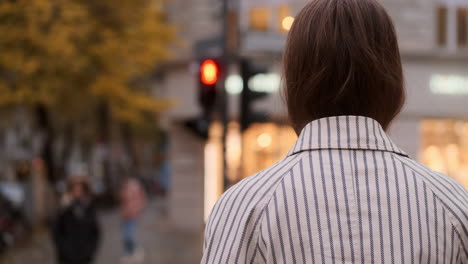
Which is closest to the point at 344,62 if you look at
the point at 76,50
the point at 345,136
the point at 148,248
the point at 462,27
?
the point at 345,136

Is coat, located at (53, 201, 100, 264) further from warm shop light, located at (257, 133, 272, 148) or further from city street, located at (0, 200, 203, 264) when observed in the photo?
warm shop light, located at (257, 133, 272, 148)

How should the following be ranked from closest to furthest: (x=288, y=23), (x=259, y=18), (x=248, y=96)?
1. (x=288, y=23)
2. (x=248, y=96)
3. (x=259, y=18)

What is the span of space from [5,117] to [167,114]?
4968 millimetres

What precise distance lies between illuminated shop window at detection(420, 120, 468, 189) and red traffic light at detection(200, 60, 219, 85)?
8237 millimetres

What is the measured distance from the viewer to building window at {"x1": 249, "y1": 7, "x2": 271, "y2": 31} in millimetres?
17031

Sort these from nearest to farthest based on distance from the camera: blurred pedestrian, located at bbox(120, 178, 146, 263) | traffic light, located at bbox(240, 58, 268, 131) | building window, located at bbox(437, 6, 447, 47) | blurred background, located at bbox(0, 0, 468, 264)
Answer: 1. traffic light, located at bbox(240, 58, 268, 131)
2. blurred background, located at bbox(0, 0, 468, 264)
3. blurred pedestrian, located at bbox(120, 178, 146, 263)
4. building window, located at bbox(437, 6, 447, 47)

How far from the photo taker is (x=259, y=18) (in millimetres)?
17141

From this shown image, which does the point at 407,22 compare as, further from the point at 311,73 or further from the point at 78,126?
the point at 78,126

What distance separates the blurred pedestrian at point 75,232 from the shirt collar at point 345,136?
6932 mm

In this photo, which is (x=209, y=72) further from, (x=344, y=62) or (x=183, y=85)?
(x=183, y=85)

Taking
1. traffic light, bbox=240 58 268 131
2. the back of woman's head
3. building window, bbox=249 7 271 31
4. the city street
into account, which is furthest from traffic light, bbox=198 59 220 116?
the back of woman's head

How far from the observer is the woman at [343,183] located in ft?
4.51

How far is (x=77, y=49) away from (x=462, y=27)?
27.5ft

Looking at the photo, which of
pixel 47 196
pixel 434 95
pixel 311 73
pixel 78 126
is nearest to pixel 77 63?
pixel 47 196
